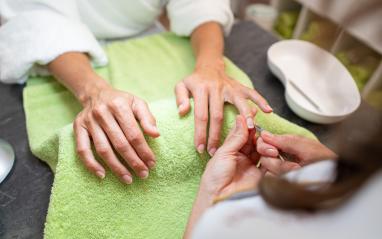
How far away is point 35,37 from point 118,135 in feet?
1.25

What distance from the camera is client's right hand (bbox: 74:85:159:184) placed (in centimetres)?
56

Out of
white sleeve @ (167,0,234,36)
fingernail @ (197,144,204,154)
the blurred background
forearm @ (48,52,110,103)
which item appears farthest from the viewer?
white sleeve @ (167,0,234,36)

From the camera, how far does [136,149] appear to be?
1.86 ft

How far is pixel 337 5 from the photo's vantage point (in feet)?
1.05

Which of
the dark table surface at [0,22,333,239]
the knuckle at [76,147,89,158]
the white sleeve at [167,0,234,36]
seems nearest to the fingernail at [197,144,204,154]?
the knuckle at [76,147,89,158]

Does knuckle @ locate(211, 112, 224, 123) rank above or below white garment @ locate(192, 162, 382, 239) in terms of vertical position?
below

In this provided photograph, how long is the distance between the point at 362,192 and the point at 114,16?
2.81ft

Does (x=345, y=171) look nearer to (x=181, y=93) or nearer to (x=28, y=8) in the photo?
(x=181, y=93)

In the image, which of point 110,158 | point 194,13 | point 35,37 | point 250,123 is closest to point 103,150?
point 110,158

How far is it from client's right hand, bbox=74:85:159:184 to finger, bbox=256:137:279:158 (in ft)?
0.62

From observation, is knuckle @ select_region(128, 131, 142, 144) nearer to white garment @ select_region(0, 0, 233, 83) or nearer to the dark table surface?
the dark table surface

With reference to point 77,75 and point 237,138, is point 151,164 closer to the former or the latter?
point 237,138

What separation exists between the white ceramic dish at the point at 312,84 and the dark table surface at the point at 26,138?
0.04 m

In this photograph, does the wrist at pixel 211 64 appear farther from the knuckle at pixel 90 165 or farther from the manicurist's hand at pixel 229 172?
the knuckle at pixel 90 165
